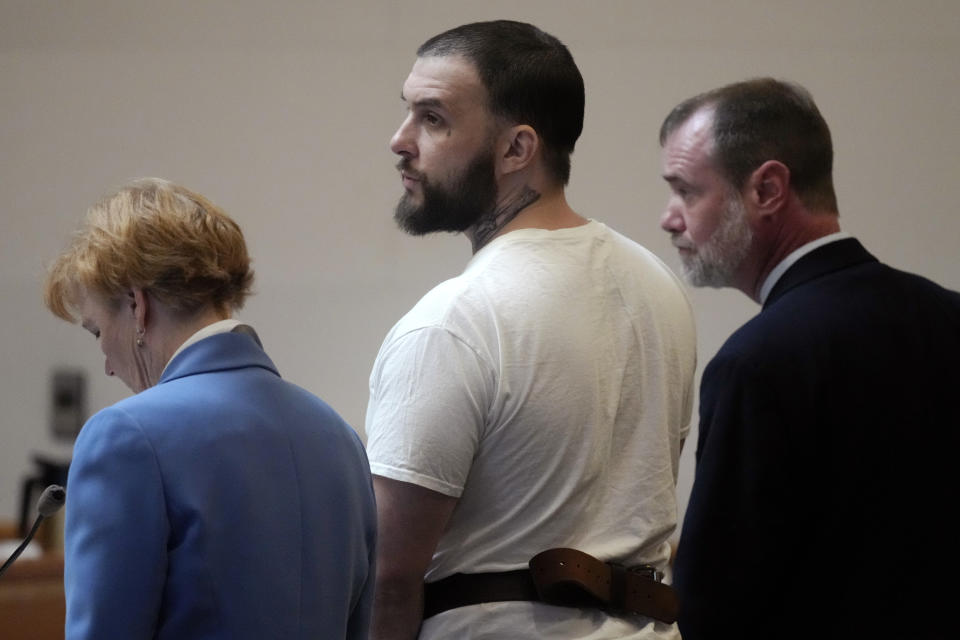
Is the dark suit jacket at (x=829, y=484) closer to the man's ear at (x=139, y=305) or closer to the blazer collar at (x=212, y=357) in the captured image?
the blazer collar at (x=212, y=357)

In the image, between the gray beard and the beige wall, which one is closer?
the gray beard

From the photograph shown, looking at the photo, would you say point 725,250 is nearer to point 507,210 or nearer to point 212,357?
point 507,210

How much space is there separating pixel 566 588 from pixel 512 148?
0.59 meters

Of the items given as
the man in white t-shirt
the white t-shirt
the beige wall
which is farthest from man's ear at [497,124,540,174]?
the beige wall

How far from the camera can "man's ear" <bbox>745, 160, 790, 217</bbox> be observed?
1.64 metres

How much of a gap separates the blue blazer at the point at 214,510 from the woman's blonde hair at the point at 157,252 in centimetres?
7

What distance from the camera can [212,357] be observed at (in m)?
1.34

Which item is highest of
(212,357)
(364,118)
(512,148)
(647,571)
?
(364,118)

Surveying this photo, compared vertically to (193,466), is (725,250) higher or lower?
higher

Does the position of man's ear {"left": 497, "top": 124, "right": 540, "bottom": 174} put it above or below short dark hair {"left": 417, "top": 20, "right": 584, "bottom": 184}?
below

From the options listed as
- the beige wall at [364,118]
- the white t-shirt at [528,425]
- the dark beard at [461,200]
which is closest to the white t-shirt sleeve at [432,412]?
the white t-shirt at [528,425]

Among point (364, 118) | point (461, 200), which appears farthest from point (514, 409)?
point (364, 118)

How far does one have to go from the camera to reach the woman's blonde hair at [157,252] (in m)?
1.36

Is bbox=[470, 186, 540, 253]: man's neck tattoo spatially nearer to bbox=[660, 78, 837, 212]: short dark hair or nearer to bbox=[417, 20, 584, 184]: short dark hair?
bbox=[417, 20, 584, 184]: short dark hair
